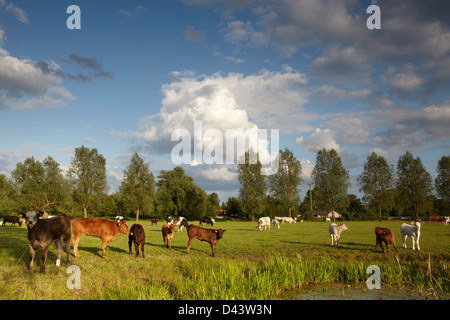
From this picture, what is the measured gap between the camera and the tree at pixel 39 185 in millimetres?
51188

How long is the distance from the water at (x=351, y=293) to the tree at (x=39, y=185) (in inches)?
2202

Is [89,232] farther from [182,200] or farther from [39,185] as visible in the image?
[182,200]

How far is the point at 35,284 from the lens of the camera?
7.53 metres

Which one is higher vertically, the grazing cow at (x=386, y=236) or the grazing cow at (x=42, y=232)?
the grazing cow at (x=42, y=232)

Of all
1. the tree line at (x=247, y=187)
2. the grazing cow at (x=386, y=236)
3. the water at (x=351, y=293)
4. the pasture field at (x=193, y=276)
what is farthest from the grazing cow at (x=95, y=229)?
the tree line at (x=247, y=187)

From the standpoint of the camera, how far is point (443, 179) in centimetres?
6259

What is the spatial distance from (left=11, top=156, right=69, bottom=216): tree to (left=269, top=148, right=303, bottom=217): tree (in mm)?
45092

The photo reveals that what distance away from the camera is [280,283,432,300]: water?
788 centimetres

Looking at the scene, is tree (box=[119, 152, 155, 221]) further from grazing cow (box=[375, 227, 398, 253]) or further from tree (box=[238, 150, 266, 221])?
grazing cow (box=[375, 227, 398, 253])

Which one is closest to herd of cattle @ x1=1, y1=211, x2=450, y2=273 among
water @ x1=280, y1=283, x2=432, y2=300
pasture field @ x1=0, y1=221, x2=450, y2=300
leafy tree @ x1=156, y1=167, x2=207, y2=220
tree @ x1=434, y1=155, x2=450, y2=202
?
pasture field @ x1=0, y1=221, x2=450, y2=300

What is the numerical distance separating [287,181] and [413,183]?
91.4 ft

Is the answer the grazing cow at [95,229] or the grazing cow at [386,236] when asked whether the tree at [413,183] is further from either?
the grazing cow at [95,229]
